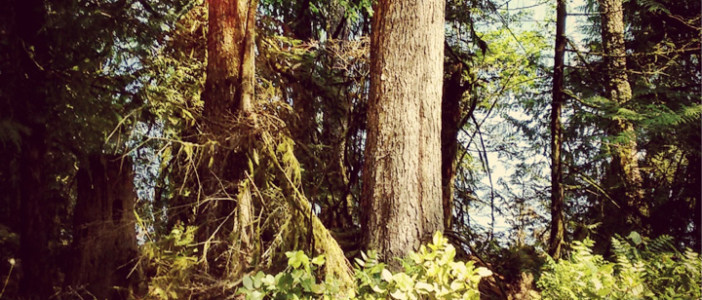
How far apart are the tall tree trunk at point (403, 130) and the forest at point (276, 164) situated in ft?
0.05

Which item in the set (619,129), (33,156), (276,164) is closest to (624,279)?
(276,164)

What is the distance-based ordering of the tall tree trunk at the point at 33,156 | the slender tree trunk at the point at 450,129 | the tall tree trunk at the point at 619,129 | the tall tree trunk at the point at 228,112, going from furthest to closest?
1. the tall tree trunk at the point at 619,129
2. the slender tree trunk at the point at 450,129
3. the tall tree trunk at the point at 33,156
4. the tall tree trunk at the point at 228,112

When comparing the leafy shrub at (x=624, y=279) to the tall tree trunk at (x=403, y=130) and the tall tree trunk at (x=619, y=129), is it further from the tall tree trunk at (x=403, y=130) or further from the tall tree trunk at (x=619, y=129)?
the tall tree trunk at (x=619, y=129)

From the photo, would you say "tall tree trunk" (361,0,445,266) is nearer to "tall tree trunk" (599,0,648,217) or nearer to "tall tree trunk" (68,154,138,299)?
"tall tree trunk" (68,154,138,299)

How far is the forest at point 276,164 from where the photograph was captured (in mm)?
4367

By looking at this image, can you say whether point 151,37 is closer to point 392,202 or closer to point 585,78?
point 392,202

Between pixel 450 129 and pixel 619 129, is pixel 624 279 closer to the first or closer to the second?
pixel 450 129

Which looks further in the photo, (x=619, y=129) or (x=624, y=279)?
(x=619, y=129)

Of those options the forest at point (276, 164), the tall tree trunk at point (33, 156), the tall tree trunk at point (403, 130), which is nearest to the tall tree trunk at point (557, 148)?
the forest at point (276, 164)

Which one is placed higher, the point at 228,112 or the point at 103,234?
the point at 228,112

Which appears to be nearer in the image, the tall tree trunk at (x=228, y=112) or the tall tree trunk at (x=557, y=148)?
the tall tree trunk at (x=228, y=112)

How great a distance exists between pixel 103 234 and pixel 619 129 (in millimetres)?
7793

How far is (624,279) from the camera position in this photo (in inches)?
165

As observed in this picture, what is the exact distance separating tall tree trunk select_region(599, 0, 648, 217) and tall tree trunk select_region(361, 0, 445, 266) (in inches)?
156
